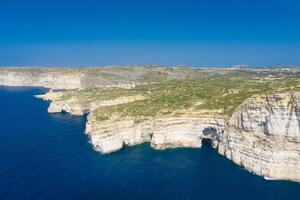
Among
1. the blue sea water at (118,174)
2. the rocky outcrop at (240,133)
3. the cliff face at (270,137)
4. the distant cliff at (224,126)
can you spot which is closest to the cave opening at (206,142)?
the distant cliff at (224,126)

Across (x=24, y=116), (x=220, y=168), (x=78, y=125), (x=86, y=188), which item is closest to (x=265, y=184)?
(x=220, y=168)

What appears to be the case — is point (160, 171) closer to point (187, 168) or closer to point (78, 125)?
point (187, 168)

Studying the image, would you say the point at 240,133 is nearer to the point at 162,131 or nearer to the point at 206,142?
the point at 206,142

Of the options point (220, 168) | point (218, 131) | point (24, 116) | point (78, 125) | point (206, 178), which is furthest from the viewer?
point (24, 116)

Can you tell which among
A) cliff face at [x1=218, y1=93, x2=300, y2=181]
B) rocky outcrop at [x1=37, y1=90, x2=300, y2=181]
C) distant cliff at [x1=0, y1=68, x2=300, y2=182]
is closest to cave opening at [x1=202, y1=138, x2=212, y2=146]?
distant cliff at [x1=0, y1=68, x2=300, y2=182]

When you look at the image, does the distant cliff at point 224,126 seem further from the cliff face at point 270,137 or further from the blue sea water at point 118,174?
the blue sea water at point 118,174

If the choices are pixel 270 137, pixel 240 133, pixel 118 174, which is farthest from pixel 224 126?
pixel 118 174

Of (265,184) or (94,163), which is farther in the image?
(94,163)

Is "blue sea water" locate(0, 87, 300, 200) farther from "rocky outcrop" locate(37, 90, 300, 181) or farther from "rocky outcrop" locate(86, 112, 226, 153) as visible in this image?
"rocky outcrop" locate(86, 112, 226, 153)
